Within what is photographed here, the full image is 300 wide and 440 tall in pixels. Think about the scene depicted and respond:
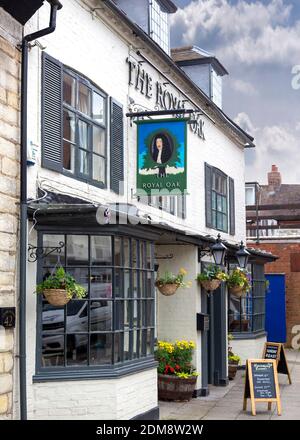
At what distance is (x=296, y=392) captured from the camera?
1376 cm

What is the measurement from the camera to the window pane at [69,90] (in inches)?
378

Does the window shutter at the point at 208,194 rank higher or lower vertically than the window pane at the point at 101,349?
higher

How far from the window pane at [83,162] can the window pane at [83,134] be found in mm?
103

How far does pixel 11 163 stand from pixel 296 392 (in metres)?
8.33

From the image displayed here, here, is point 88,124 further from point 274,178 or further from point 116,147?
point 274,178

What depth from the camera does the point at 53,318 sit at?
869cm

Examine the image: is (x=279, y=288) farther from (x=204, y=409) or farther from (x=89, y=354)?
(x=89, y=354)

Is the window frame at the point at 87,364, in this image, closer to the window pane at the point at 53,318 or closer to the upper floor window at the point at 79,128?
the window pane at the point at 53,318

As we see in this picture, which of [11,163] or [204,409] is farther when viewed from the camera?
[204,409]

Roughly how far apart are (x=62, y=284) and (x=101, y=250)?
1162 mm

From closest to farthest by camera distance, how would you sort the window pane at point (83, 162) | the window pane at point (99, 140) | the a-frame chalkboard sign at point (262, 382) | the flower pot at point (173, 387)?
the window pane at point (83, 162)
the window pane at point (99, 140)
the a-frame chalkboard sign at point (262, 382)
the flower pot at point (173, 387)

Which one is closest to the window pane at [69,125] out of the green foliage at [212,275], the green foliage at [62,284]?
the green foliage at [62,284]
